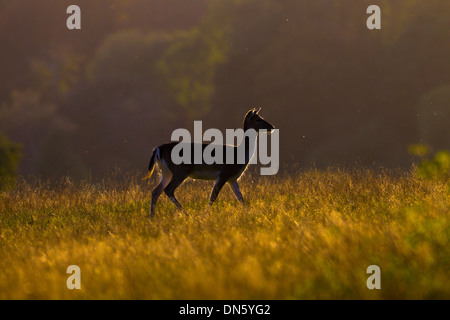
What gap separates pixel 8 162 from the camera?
13.7m

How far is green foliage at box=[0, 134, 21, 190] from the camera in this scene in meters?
12.8

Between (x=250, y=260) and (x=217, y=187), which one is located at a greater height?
(x=217, y=187)

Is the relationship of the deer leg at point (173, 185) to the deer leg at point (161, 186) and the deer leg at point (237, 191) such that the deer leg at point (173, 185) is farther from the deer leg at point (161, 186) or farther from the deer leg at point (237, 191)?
the deer leg at point (237, 191)

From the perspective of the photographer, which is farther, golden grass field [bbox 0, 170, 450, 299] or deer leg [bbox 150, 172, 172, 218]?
deer leg [bbox 150, 172, 172, 218]

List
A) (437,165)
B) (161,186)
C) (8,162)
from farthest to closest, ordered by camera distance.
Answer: (8,162), (161,186), (437,165)

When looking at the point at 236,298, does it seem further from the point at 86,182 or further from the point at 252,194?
the point at 86,182

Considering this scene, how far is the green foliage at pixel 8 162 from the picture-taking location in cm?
1276

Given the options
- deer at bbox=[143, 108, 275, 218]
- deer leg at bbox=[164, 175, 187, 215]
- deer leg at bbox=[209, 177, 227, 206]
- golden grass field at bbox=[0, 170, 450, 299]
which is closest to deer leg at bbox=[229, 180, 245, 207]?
deer at bbox=[143, 108, 275, 218]

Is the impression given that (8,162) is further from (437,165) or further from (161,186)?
(437,165)

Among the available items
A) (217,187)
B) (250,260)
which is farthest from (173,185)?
(250,260)

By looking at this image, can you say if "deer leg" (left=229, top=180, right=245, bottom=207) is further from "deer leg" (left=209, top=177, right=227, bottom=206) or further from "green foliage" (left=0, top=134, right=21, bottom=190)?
"green foliage" (left=0, top=134, right=21, bottom=190)

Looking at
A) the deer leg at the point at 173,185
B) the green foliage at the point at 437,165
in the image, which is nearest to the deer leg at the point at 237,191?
the deer leg at the point at 173,185
